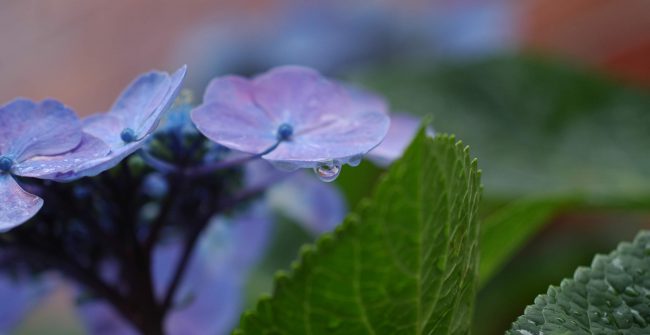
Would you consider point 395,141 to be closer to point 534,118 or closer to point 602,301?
point 602,301

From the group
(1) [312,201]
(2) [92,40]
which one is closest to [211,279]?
(1) [312,201]

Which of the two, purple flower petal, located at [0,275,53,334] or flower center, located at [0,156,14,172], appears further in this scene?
purple flower petal, located at [0,275,53,334]

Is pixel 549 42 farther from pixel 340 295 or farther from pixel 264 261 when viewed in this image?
pixel 340 295

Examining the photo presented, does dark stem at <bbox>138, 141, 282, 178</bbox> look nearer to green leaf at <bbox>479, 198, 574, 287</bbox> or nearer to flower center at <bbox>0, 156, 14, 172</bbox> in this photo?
flower center at <bbox>0, 156, 14, 172</bbox>

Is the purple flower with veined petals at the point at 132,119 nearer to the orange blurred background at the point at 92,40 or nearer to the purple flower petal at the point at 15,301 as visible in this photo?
the purple flower petal at the point at 15,301

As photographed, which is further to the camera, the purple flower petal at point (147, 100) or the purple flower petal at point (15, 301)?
the purple flower petal at point (15, 301)

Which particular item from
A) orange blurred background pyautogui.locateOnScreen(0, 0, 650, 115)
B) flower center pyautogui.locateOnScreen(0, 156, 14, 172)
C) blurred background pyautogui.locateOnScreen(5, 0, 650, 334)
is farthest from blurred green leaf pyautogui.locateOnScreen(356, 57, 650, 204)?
orange blurred background pyautogui.locateOnScreen(0, 0, 650, 115)

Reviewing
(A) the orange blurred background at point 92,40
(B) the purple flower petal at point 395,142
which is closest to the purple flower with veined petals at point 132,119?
(B) the purple flower petal at point 395,142
